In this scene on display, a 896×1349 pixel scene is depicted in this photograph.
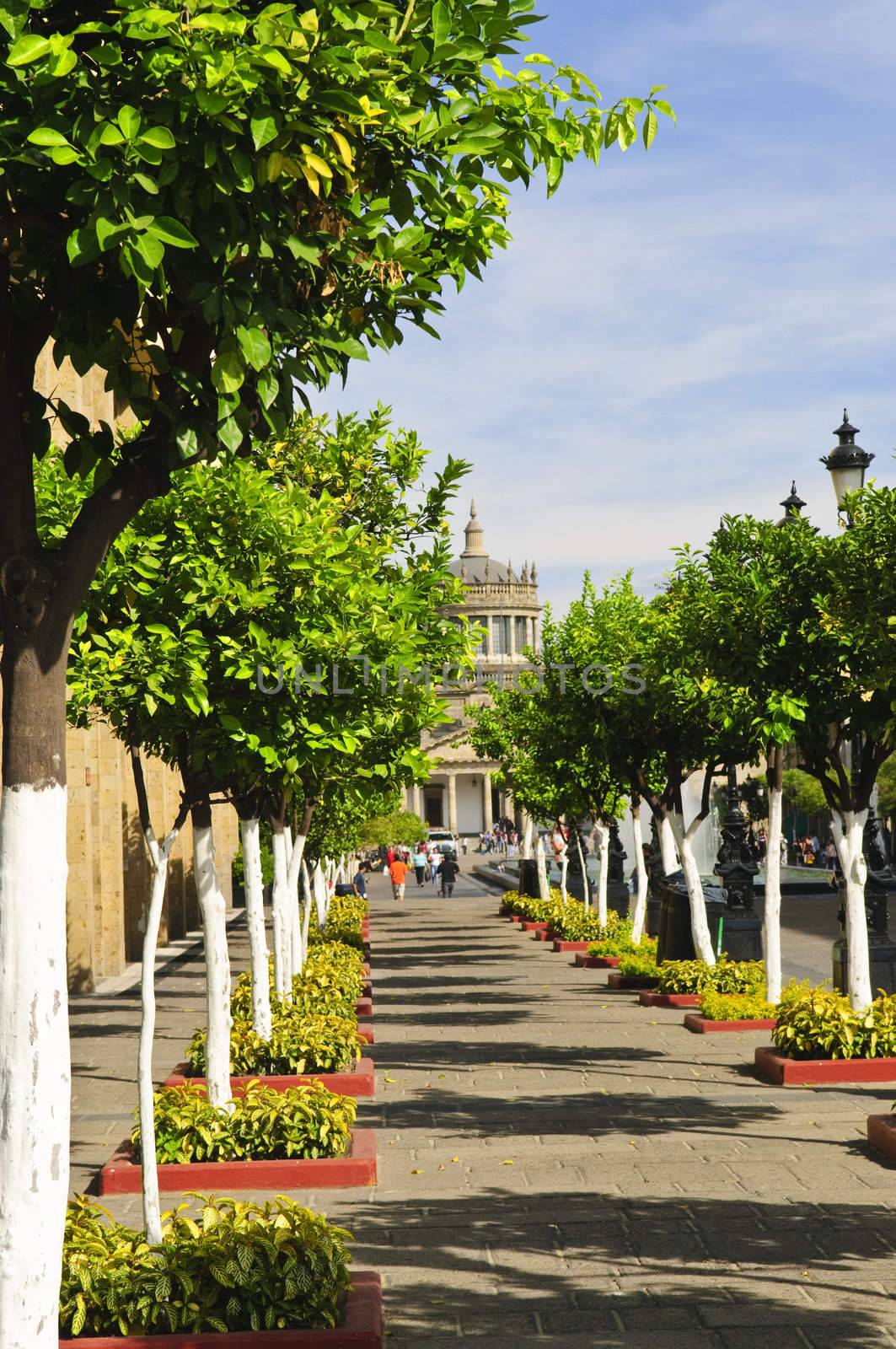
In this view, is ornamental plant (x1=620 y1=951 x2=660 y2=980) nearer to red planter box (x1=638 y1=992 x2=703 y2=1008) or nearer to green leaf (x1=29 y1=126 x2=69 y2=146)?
red planter box (x1=638 y1=992 x2=703 y2=1008)

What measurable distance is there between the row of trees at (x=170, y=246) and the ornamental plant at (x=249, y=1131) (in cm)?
583

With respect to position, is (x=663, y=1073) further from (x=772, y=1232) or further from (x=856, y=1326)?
(x=856, y=1326)

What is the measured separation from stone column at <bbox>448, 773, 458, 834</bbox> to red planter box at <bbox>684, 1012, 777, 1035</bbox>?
417 ft

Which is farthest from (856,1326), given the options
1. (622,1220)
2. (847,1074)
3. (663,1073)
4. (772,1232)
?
(663,1073)

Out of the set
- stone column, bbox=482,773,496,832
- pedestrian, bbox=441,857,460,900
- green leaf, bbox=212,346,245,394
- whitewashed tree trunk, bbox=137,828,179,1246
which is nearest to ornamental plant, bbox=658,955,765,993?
whitewashed tree trunk, bbox=137,828,179,1246

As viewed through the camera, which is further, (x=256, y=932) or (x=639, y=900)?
(x=639, y=900)

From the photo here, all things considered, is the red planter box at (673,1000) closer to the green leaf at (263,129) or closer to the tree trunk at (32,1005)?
the tree trunk at (32,1005)

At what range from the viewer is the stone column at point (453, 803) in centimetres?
14400

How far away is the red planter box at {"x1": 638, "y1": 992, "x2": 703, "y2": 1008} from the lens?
62.1 feet

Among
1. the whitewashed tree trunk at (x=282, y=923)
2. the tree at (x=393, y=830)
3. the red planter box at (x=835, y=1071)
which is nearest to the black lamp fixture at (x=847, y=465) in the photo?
the red planter box at (x=835, y=1071)

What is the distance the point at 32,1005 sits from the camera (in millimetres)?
4277

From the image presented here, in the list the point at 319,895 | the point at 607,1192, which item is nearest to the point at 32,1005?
the point at 607,1192

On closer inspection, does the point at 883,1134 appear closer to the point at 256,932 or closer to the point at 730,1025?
the point at 256,932

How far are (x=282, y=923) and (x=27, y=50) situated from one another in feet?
44.0
